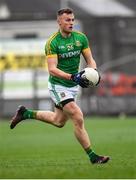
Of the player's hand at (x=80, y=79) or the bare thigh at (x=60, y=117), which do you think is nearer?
the player's hand at (x=80, y=79)

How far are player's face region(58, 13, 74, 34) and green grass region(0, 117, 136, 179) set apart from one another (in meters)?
1.87

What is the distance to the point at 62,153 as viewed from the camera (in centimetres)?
1422

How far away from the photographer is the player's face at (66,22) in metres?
11.5

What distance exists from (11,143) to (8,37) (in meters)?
17.4

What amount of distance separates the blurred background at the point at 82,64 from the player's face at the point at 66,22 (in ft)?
65.1

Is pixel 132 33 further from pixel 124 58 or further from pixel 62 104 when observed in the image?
pixel 62 104

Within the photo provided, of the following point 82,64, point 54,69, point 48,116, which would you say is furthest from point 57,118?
point 82,64

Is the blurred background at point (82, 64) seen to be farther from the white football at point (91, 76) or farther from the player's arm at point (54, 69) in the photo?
the white football at point (91, 76)

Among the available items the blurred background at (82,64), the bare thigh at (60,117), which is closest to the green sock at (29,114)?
the bare thigh at (60,117)

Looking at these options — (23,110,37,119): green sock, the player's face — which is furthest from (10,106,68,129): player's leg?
the player's face

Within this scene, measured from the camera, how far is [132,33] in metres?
34.2

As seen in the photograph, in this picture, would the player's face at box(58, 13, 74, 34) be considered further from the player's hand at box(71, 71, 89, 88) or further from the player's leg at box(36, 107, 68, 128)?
the player's leg at box(36, 107, 68, 128)

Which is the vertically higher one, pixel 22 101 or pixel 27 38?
pixel 27 38

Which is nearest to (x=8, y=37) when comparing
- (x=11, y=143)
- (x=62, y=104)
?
(x=11, y=143)
